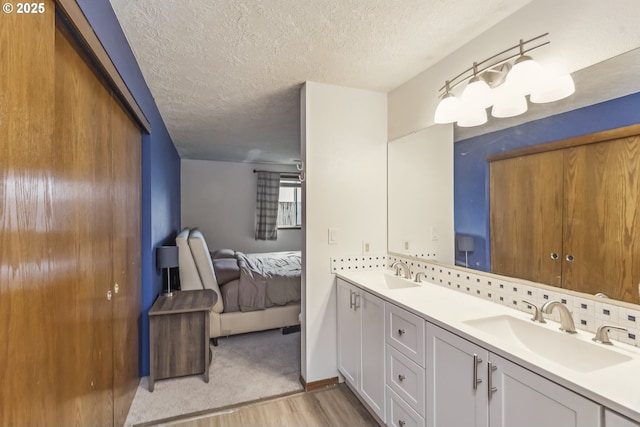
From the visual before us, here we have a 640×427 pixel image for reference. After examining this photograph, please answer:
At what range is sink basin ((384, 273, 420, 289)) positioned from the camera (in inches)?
81.2

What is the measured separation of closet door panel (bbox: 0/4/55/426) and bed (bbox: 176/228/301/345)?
199 centimetres

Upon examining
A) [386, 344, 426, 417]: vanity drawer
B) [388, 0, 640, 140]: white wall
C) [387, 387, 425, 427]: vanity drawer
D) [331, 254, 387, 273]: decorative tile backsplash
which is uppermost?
[388, 0, 640, 140]: white wall

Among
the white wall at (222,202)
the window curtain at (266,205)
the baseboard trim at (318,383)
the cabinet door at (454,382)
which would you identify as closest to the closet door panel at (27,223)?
the cabinet door at (454,382)

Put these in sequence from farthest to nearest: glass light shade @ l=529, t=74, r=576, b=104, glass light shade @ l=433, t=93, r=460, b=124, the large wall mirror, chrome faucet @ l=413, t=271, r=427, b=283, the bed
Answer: the bed → chrome faucet @ l=413, t=271, r=427, b=283 → glass light shade @ l=433, t=93, r=460, b=124 → glass light shade @ l=529, t=74, r=576, b=104 → the large wall mirror

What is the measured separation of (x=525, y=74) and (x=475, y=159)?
1.83 ft

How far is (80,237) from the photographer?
1216 millimetres

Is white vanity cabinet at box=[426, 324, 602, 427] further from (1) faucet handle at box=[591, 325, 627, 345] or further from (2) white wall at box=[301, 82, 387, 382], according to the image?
(2) white wall at box=[301, 82, 387, 382]

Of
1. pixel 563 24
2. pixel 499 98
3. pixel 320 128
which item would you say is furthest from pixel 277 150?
pixel 563 24

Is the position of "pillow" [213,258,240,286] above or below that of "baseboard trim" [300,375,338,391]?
above

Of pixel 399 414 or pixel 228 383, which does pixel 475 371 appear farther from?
pixel 228 383

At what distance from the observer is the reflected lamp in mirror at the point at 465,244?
1.82 m

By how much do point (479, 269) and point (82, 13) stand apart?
2215mm

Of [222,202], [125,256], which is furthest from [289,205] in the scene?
[125,256]

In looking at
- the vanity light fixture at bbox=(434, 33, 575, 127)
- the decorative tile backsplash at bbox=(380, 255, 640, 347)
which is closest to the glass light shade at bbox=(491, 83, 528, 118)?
the vanity light fixture at bbox=(434, 33, 575, 127)
